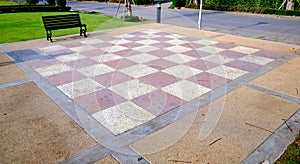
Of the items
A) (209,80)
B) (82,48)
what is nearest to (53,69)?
(82,48)

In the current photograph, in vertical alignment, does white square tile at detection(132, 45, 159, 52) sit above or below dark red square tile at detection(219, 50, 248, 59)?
above

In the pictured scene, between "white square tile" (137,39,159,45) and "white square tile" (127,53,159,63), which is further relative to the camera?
"white square tile" (137,39,159,45)

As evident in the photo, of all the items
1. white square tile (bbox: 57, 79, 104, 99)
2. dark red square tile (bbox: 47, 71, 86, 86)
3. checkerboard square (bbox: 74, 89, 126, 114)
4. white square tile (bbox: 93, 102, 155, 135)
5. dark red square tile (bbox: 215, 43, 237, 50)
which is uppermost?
dark red square tile (bbox: 215, 43, 237, 50)

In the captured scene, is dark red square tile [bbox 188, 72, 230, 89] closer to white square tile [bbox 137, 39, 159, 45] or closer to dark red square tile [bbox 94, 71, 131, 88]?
dark red square tile [bbox 94, 71, 131, 88]

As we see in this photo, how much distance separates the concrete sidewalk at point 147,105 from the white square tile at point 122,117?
2 cm

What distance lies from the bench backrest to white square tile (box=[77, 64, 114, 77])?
13.3 feet

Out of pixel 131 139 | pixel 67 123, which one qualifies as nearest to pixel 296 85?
pixel 131 139

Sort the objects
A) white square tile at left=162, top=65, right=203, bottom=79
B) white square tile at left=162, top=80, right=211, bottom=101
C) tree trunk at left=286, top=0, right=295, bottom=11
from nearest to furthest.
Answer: white square tile at left=162, top=80, right=211, bottom=101, white square tile at left=162, top=65, right=203, bottom=79, tree trunk at left=286, top=0, right=295, bottom=11

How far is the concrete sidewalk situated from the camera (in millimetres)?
3344

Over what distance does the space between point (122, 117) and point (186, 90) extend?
1709 millimetres

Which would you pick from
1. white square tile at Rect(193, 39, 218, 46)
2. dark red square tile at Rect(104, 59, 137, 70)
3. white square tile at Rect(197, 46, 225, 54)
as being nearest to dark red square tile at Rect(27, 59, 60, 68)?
dark red square tile at Rect(104, 59, 137, 70)

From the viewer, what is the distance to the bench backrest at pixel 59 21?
9.40 metres

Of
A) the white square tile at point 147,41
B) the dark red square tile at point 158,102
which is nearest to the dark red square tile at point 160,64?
the dark red square tile at point 158,102

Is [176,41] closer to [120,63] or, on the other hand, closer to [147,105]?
[120,63]
